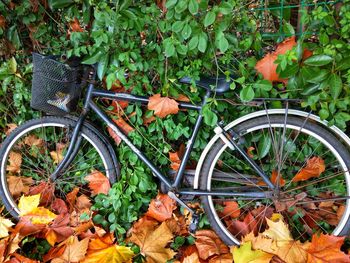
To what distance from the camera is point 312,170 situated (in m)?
2.44

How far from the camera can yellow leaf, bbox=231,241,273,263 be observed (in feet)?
7.39

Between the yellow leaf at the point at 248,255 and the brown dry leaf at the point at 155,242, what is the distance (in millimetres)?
409

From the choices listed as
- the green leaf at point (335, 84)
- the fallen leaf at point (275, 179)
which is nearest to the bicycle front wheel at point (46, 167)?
the fallen leaf at point (275, 179)

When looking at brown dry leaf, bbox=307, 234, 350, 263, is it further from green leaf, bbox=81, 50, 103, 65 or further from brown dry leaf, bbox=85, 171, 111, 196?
green leaf, bbox=81, 50, 103, 65

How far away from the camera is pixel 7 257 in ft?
8.04

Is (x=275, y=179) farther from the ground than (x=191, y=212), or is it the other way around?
(x=275, y=179)

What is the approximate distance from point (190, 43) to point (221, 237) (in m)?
1.32

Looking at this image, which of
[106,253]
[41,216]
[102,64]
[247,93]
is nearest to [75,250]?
[106,253]

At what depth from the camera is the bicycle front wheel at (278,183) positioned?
2336 mm

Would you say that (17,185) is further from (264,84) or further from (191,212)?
(264,84)

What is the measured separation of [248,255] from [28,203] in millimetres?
1615

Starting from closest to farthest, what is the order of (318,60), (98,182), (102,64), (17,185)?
(318,60), (102,64), (98,182), (17,185)

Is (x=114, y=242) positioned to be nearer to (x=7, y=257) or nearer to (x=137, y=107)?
(x=7, y=257)

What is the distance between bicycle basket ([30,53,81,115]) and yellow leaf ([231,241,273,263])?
144 centimetres
